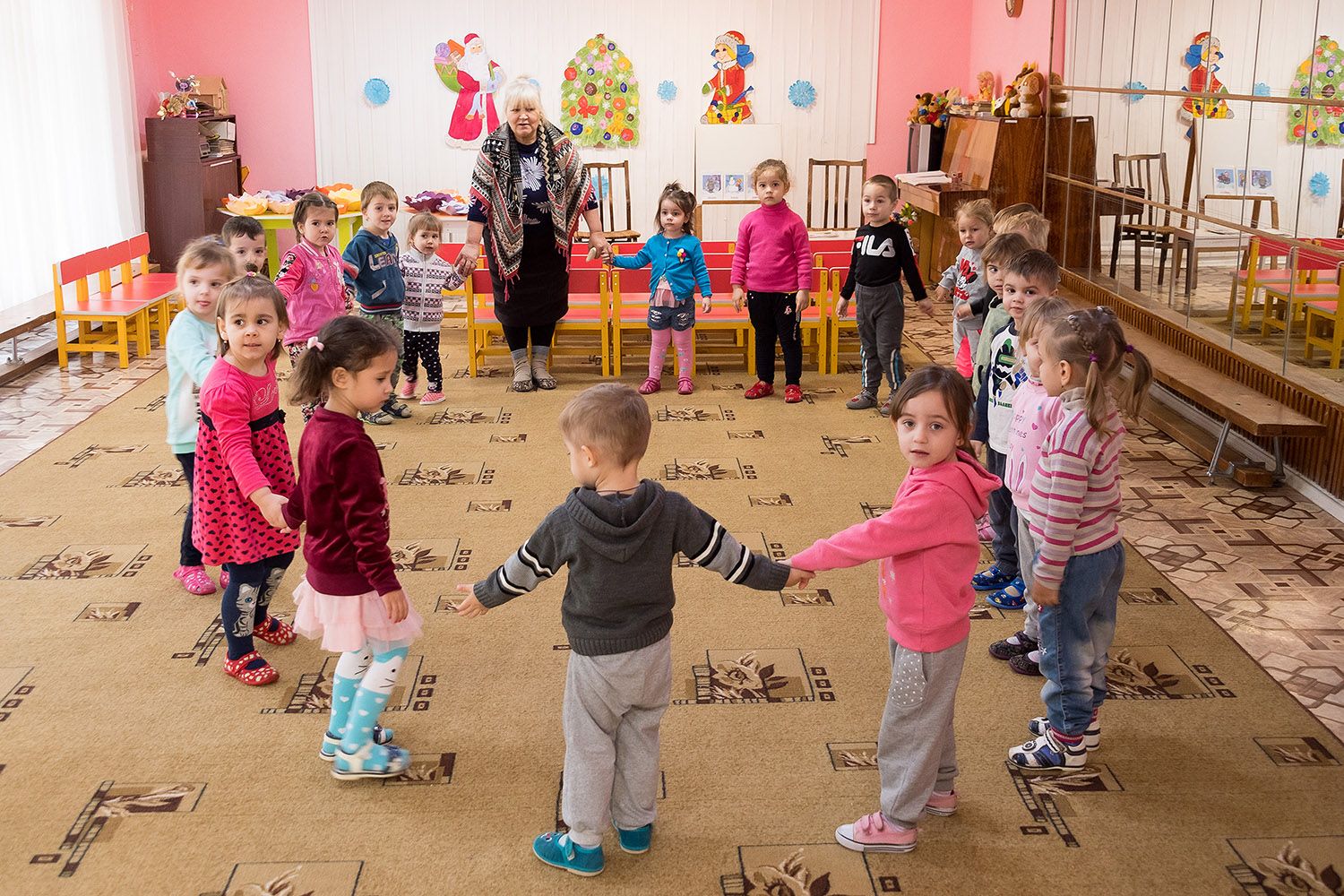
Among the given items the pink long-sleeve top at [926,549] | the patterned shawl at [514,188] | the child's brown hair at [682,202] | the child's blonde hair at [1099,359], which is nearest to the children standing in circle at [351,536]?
the pink long-sleeve top at [926,549]

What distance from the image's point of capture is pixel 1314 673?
337 cm

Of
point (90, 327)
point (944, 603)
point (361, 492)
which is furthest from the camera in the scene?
point (90, 327)

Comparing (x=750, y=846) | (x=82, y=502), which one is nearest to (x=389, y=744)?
(x=750, y=846)

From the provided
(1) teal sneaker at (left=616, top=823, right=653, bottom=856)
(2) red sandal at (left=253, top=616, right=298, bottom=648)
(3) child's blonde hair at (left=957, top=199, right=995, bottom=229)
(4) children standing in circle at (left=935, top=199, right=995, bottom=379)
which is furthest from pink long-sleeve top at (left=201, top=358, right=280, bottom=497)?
(3) child's blonde hair at (left=957, top=199, right=995, bottom=229)

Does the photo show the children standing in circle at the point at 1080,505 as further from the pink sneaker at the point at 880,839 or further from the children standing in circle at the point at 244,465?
the children standing in circle at the point at 244,465

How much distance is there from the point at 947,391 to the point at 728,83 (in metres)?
8.71

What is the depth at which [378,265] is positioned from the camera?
5.73 m

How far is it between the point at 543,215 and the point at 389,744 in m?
3.70

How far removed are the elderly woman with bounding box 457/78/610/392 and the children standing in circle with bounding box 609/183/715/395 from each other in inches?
10.8

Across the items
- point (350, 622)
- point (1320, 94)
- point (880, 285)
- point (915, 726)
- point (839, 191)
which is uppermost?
point (1320, 94)


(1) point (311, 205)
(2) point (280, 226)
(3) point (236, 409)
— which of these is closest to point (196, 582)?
(3) point (236, 409)

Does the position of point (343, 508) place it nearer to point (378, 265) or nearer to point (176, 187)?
point (378, 265)

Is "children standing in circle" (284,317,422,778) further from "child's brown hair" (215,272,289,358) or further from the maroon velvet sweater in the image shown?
"child's brown hair" (215,272,289,358)

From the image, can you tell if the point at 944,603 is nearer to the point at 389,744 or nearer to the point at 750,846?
the point at 750,846
